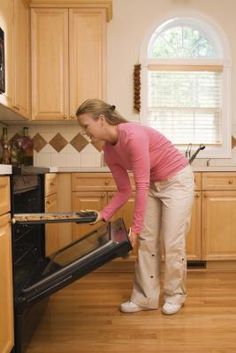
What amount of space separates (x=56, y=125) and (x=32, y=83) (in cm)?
51

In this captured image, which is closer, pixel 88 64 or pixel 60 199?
pixel 60 199

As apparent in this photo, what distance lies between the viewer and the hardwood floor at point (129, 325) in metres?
1.77

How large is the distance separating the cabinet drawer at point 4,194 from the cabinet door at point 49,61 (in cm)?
190

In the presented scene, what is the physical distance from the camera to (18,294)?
160 centimetres

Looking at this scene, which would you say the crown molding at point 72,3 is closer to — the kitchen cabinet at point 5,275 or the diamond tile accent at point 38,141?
the diamond tile accent at point 38,141

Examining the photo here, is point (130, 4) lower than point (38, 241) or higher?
higher

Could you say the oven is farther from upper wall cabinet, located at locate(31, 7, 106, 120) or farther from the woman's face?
upper wall cabinet, located at locate(31, 7, 106, 120)

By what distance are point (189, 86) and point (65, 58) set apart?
4.18 feet

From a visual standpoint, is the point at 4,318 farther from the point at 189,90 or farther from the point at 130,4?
the point at 130,4

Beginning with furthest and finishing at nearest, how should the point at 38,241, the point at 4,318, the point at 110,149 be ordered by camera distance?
the point at 38,241 < the point at 110,149 < the point at 4,318

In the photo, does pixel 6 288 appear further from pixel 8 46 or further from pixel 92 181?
pixel 8 46

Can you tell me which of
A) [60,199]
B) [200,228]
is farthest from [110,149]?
[200,228]

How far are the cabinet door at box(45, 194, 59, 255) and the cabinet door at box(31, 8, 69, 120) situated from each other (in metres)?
0.88

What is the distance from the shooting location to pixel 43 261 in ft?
6.81
